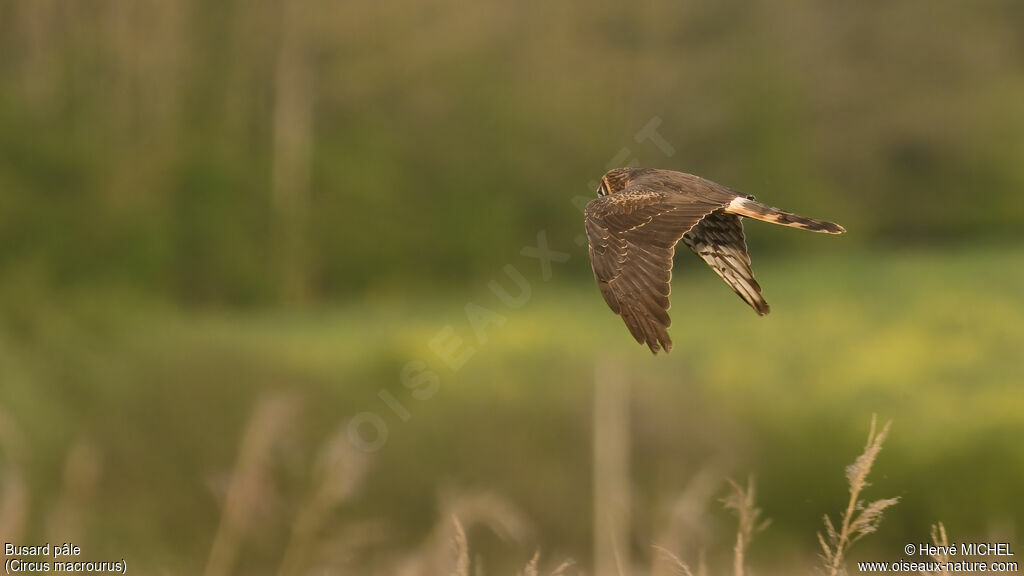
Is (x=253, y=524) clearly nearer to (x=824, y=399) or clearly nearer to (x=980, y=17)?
(x=824, y=399)

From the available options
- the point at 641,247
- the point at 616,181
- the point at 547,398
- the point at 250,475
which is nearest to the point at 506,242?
the point at 547,398

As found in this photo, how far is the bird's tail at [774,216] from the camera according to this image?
11.2 feet

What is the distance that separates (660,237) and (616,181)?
801mm

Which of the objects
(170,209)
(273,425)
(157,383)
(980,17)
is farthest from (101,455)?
(980,17)

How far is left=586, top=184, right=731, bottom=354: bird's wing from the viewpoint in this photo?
3.24 m

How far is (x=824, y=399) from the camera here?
59.8 ft

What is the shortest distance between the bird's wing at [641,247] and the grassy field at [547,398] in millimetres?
6828

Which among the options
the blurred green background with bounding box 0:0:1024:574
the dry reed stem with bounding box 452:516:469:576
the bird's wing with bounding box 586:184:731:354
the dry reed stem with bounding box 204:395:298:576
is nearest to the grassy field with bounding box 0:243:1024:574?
the blurred green background with bounding box 0:0:1024:574

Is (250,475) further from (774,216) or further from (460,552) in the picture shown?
(774,216)

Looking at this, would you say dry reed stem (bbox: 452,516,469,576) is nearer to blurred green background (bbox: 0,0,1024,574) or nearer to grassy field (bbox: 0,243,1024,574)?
grassy field (bbox: 0,243,1024,574)

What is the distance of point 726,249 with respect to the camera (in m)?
3.82

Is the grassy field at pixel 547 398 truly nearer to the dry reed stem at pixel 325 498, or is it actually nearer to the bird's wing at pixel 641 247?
the dry reed stem at pixel 325 498

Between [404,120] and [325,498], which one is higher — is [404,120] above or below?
above

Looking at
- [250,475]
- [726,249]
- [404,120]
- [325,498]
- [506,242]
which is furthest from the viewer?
[506,242]
